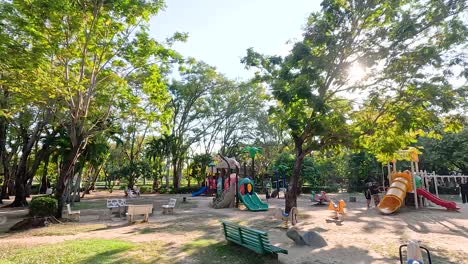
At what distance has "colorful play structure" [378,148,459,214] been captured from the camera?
1648 centimetres

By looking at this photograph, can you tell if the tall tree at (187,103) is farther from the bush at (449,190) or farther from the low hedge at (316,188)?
the bush at (449,190)

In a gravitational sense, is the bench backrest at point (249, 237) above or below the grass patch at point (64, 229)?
above

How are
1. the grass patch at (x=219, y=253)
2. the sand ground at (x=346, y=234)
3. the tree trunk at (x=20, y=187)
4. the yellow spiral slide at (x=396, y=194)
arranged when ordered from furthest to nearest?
1. the tree trunk at (x=20, y=187)
2. the yellow spiral slide at (x=396, y=194)
3. the sand ground at (x=346, y=234)
4. the grass patch at (x=219, y=253)

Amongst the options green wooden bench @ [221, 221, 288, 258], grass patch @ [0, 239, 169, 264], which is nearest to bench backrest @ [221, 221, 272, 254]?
green wooden bench @ [221, 221, 288, 258]

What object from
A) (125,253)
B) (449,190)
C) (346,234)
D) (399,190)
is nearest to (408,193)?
(399,190)

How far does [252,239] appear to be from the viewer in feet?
24.6

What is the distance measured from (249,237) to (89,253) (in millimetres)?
4259

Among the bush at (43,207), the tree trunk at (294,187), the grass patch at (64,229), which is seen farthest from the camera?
the tree trunk at (294,187)

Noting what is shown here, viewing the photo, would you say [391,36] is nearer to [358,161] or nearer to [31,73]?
[31,73]

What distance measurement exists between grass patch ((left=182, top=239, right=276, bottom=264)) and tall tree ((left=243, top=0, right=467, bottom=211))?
686 centimetres

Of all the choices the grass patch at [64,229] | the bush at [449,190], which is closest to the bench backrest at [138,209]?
the grass patch at [64,229]

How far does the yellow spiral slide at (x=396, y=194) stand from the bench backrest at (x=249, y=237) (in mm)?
11332

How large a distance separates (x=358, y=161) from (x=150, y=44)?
2915 centimetres

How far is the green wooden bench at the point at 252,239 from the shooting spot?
7051mm
